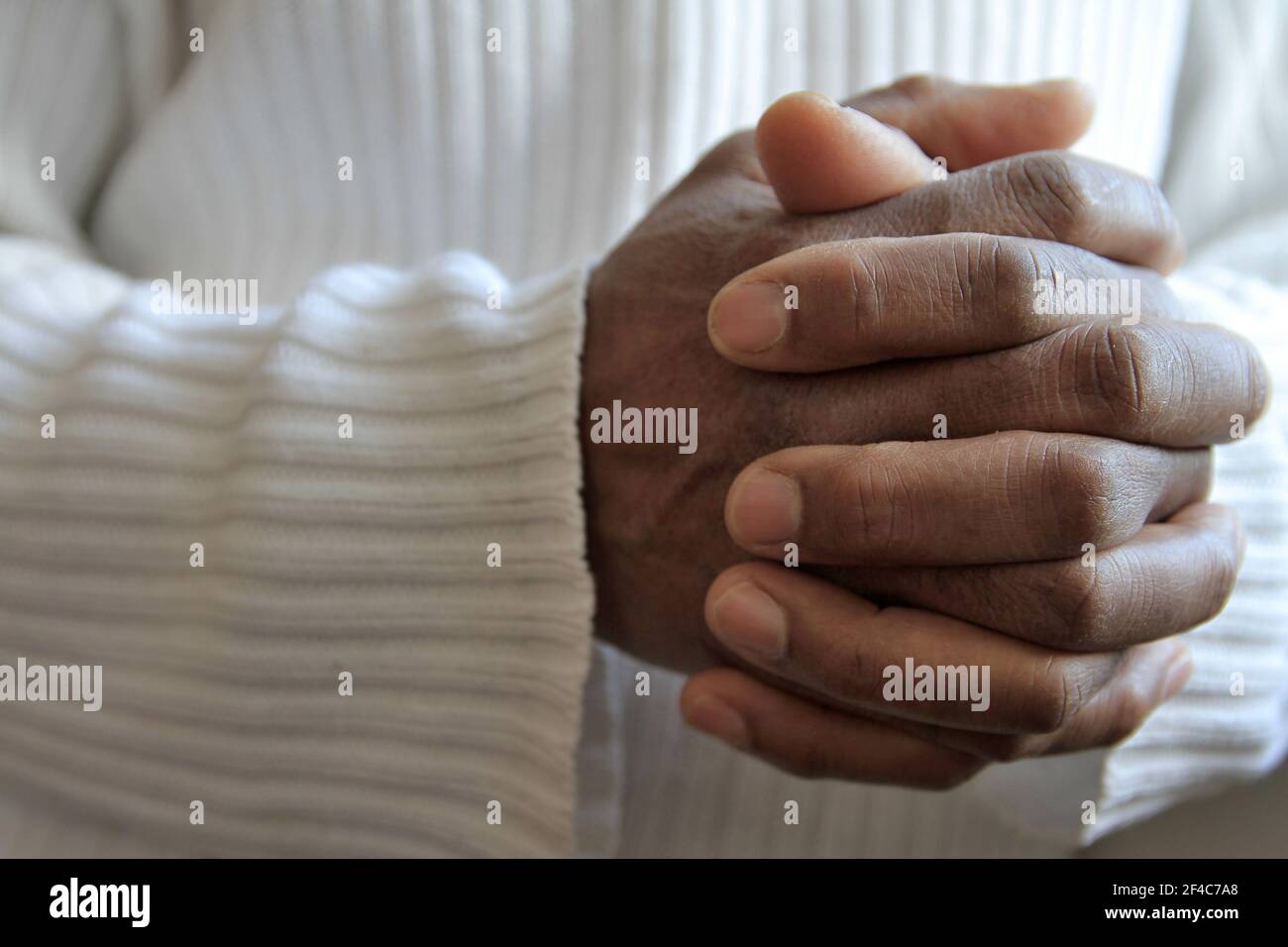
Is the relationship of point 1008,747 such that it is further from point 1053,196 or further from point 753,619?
point 1053,196

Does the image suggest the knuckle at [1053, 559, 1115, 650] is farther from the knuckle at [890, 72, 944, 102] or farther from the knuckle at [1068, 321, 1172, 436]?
the knuckle at [890, 72, 944, 102]

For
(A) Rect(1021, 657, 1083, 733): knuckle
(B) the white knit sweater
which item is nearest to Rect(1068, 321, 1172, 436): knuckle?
(A) Rect(1021, 657, 1083, 733): knuckle

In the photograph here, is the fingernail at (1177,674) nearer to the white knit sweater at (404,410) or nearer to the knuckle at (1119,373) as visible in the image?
the white knit sweater at (404,410)

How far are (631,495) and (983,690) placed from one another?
0.63 ft

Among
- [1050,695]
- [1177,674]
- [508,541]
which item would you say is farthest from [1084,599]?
[508,541]

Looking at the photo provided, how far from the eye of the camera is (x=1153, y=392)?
0.44 meters

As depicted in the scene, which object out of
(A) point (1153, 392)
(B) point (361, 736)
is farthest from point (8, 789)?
(A) point (1153, 392)

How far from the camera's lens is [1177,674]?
21.0 inches

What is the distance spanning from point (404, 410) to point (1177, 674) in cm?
44

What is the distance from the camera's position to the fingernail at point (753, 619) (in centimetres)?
45

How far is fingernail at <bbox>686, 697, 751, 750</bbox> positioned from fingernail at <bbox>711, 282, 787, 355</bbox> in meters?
0.18

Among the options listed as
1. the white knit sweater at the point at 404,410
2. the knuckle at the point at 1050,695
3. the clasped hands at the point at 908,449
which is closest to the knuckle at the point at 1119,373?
the clasped hands at the point at 908,449

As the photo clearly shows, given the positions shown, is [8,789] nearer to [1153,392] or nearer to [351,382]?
[351,382]
